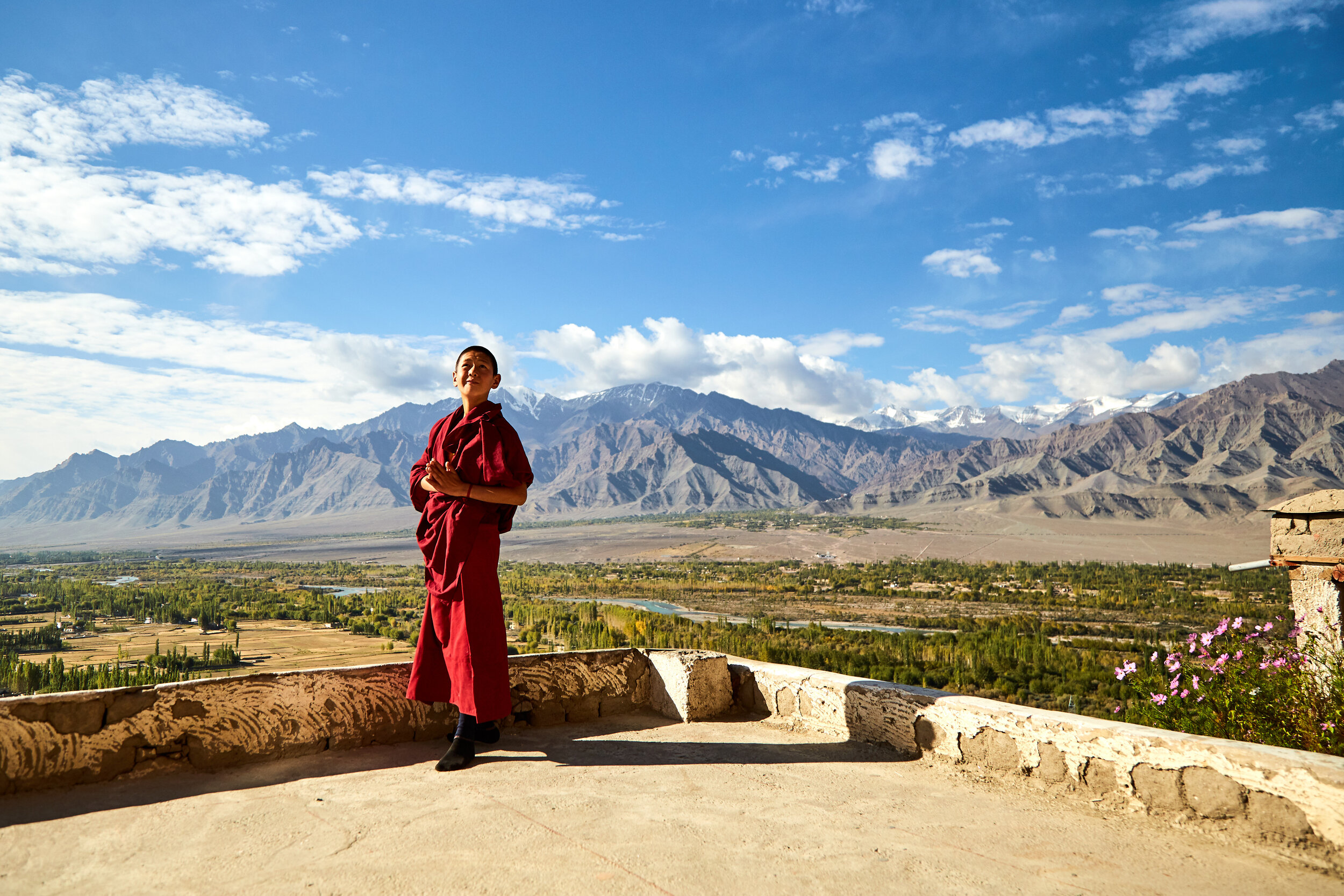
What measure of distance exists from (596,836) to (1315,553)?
9.45 m

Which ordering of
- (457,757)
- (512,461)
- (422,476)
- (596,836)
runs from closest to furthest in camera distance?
(596,836), (457,757), (512,461), (422,476)

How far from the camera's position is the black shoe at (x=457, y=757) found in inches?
171

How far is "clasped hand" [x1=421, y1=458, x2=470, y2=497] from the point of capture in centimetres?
470

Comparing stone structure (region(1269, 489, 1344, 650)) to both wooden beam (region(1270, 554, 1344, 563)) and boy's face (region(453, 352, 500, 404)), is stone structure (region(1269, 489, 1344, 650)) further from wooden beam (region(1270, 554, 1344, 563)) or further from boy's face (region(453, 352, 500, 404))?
boy's face (region(453, 352, 500, 404))

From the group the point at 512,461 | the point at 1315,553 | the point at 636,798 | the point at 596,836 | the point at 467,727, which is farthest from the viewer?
the point at 1315,553

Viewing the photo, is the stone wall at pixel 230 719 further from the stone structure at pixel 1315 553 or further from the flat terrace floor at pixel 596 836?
the stone structure at pixel 1315 553

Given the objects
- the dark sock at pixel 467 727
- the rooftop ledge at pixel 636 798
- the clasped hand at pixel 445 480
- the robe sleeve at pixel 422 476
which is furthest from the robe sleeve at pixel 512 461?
the rooftop ledge at pixel 636 798

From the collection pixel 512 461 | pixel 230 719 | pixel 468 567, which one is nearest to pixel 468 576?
pixel 468 567

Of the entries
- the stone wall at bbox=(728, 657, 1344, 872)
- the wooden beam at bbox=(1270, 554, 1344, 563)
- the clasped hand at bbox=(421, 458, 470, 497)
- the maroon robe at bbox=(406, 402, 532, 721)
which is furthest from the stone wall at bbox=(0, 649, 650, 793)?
the wooden beam at bbox=(1270, 554, 1344, 563)

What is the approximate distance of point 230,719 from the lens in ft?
14.7

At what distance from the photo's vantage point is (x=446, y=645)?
480cm

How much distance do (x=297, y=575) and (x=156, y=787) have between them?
10076 centimetres

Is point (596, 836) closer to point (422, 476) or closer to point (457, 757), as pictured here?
point (457, 757)

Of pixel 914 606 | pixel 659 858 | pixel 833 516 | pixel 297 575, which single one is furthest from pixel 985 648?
pixel 833 516
